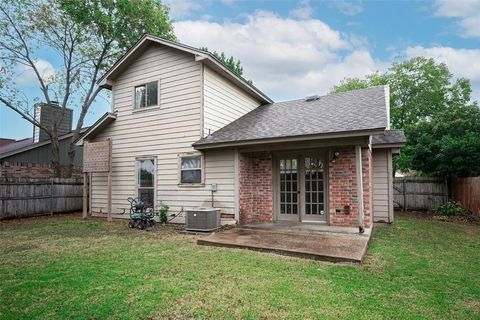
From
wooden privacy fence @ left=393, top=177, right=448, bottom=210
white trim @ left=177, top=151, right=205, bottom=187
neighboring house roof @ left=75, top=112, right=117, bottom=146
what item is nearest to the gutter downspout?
white trim @ left=177, top=151, right=205, bottom=187

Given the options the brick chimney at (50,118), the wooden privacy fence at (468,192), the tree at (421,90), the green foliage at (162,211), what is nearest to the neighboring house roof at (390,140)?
the wooden privacy fence at (468,192)

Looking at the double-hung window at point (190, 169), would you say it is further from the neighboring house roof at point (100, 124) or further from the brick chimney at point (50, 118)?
the brick chimney at point (50, 118)

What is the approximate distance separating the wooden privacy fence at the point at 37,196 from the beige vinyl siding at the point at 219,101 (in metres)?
7.97

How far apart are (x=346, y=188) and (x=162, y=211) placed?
5.66 meters

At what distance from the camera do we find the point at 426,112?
23344 mm

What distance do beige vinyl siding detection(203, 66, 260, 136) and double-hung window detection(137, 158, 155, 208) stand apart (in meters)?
2.52

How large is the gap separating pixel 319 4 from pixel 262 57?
7.79 meters

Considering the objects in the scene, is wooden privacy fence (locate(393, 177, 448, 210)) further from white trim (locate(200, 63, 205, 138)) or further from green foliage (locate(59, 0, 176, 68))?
green foliage (locate(59, 0, 176, 68))

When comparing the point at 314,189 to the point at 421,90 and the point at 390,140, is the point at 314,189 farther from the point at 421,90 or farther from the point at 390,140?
the point at 421,90

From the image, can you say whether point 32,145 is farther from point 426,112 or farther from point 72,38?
point 426,112

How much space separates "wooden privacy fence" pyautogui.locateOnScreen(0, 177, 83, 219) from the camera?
1070 cm

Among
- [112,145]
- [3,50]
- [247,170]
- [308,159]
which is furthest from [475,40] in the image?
[3,50]

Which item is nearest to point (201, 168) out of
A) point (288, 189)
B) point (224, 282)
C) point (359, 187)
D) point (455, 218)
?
point (288, 189)

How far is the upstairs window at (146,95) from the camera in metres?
9.91
